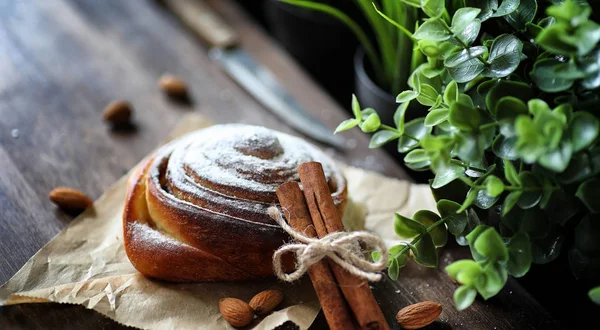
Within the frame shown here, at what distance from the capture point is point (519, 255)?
73 centimetres

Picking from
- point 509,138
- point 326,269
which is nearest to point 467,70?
point 509,138

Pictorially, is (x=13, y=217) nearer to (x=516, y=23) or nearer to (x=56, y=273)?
(x=56, y=273)

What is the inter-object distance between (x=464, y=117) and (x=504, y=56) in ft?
0.44

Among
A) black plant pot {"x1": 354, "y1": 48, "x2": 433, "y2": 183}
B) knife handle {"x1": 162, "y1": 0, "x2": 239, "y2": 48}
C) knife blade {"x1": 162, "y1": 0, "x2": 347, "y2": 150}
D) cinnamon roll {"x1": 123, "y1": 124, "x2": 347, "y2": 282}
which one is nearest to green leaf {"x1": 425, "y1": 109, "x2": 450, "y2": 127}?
cinnamon roll {"x1": 123, "y1": 124, "x2": 347, "y2": 282}

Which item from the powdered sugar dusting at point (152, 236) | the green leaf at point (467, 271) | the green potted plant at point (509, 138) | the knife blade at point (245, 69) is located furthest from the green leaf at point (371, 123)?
the knife blade at point (245, 69)

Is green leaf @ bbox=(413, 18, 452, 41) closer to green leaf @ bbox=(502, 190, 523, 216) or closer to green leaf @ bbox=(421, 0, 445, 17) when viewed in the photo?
green leaf @ bbox=(421, 0, 445, 17)

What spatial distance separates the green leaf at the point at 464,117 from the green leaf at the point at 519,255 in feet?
0.50

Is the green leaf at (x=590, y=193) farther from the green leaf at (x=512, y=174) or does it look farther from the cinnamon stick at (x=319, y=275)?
the cinnamon stick at (x=319, y=275)

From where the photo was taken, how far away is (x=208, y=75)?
4.58ft

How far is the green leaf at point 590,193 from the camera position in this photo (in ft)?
2.26

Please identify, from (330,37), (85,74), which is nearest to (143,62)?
(85,74)

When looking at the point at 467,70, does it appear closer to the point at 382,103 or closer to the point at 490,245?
the point at 490,245

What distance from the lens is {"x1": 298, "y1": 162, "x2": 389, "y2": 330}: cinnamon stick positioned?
0.79 m

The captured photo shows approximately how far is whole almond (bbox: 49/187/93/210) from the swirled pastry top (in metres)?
0.17
